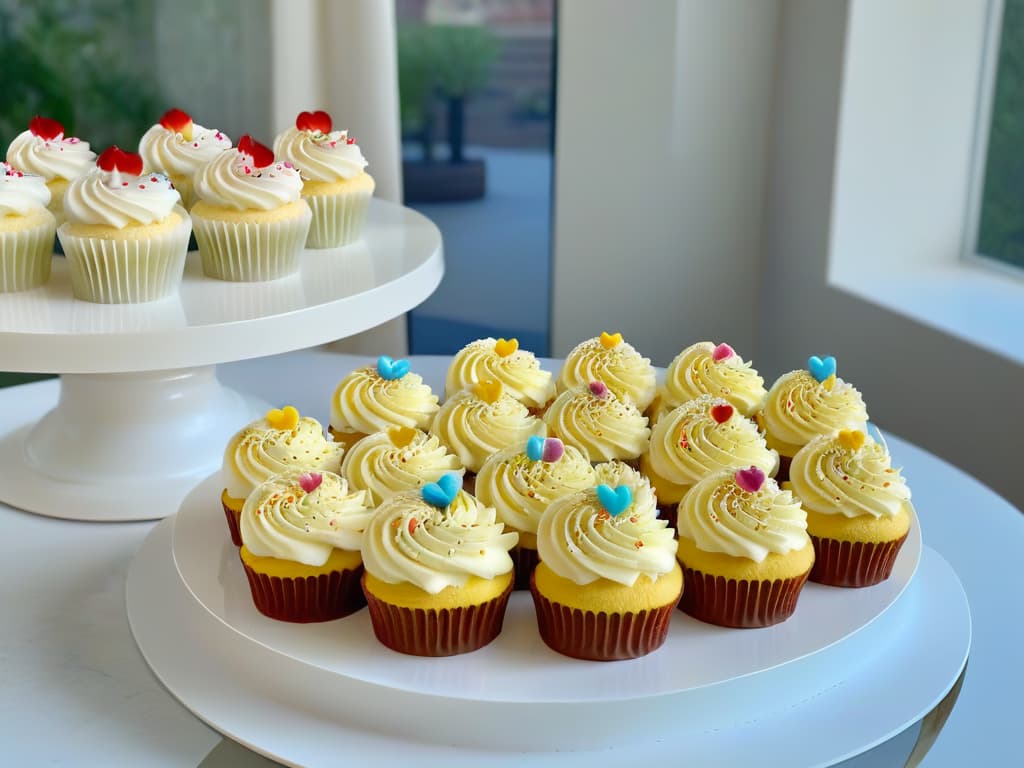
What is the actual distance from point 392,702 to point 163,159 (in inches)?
42.1

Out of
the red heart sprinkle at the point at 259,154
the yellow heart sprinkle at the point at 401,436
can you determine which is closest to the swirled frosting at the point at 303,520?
the yellow heart sprinkle at the point at 401,436

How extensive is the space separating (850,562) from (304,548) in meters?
0.57

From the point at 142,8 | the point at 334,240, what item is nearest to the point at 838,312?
the point at 334,240

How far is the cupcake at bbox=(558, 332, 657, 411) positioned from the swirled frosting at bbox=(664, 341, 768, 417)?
0.03m

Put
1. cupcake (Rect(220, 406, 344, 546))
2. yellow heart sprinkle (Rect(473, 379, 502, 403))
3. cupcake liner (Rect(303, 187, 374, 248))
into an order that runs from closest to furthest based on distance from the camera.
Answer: cupcake (Rect(220, 406, 344, 546)), yellow heart sprinkle (Rect(473, 379, 502, 403)), cupcake liner (Rect(303, 187, 374, 248))

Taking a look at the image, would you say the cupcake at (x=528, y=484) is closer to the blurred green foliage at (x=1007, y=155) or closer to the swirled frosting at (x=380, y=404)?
the swirled frosting at (x=380, y=404)

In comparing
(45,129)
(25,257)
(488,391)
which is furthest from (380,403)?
(45,129)

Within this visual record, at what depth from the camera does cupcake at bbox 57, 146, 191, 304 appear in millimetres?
1548

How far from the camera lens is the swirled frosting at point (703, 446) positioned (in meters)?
1.41

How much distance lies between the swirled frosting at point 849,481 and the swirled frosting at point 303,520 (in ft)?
1.58

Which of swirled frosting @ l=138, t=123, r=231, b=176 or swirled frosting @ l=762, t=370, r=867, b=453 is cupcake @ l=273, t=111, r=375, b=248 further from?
swirled frosting @ l=762, t=370, r=867, b=453

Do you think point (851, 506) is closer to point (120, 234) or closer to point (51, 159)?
point (120, 234)

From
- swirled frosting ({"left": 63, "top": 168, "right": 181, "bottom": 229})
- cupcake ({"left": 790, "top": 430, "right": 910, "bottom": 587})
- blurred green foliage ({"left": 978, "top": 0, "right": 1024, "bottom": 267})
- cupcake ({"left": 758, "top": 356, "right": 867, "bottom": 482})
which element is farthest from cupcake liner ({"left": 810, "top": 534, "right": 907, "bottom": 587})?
blurred green foliage ({"left": 978, "top": 0, "right": 1024, "bottom": 267})

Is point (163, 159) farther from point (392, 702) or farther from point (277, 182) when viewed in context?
point (392, 702)
